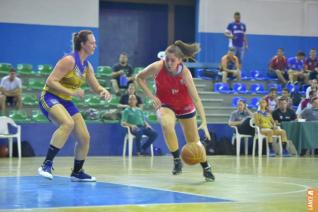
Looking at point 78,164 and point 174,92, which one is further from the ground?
point 174,92

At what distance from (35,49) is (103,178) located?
1496cm

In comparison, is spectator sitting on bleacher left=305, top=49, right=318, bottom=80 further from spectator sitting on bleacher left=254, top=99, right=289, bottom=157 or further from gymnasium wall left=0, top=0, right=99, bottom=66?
gymnasium wall left=0, top=0, right=99, bottom=66

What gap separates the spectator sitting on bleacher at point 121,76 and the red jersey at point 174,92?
11153mm

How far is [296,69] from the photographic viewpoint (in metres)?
25.4

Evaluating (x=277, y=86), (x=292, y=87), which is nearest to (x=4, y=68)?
(x=277, y=86)

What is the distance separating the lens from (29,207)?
668 centimetres

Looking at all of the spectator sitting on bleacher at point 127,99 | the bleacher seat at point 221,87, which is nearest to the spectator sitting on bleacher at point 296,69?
the bleacher seat at point 221,87

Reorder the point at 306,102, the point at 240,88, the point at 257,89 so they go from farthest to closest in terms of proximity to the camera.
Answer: the point at 257,89
the point at 240,88
the point at 306,102

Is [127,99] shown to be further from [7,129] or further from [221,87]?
[221,87]

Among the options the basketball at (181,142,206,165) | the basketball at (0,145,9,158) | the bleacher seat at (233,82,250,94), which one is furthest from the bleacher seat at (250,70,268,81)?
the basketball at (181,142,206,165)

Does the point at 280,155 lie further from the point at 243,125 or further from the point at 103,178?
the point at 103,178

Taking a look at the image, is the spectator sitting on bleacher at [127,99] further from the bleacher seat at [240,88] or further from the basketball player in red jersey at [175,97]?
the basketball player in red jersey at [175,97]

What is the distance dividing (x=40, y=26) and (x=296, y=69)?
9586mm

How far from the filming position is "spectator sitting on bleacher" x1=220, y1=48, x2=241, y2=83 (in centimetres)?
2398
